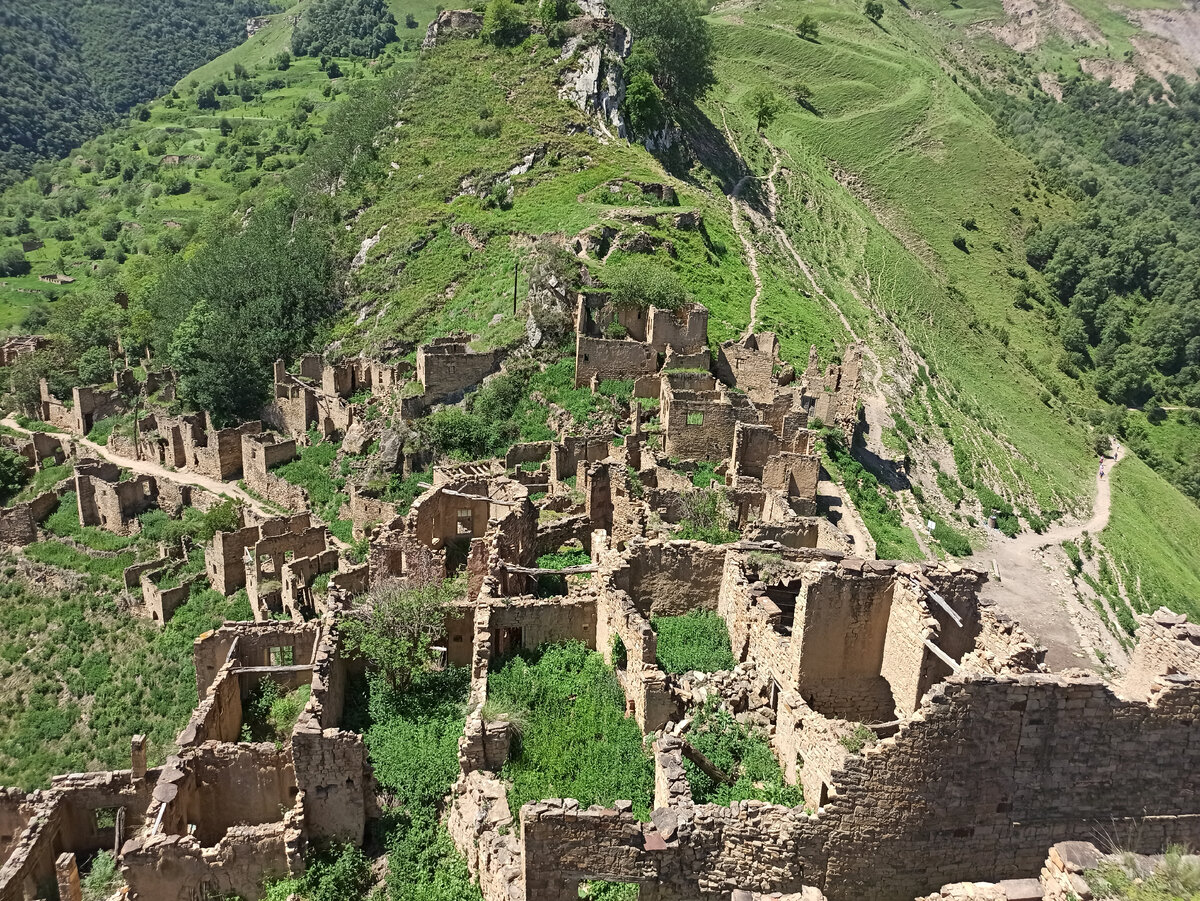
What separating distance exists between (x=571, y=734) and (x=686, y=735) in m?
2.36

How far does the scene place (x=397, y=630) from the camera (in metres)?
19.6

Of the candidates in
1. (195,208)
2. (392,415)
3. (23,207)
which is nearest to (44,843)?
(392,415)

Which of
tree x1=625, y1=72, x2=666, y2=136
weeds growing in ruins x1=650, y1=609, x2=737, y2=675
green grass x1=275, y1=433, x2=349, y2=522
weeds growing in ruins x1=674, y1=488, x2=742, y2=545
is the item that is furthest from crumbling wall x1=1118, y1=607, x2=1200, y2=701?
tree x1=625, y1=72, x2=666, y2=136

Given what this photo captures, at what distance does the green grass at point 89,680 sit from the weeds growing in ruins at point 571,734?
22807 millimetres

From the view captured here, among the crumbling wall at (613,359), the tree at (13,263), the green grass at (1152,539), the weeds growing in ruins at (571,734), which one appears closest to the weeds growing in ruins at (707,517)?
the weeds growing in ruins at (571,734)

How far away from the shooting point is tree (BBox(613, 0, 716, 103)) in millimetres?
90438

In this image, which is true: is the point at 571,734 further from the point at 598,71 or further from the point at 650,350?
the point at 598,71

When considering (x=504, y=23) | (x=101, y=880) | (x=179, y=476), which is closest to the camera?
(x=101, y=880)

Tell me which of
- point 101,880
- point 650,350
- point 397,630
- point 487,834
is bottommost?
point 101,880

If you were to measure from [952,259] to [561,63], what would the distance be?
5060 centimetres

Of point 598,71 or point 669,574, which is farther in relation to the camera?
point 598,71

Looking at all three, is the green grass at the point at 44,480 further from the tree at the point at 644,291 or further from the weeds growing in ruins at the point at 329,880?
the weeds growing in ruins at the point at 329,880

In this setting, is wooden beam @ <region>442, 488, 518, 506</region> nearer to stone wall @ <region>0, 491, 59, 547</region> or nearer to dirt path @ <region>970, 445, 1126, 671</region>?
dirt path @ <region>970, 445, 1126, 671</region>

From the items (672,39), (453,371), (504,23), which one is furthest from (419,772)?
(504,23)
